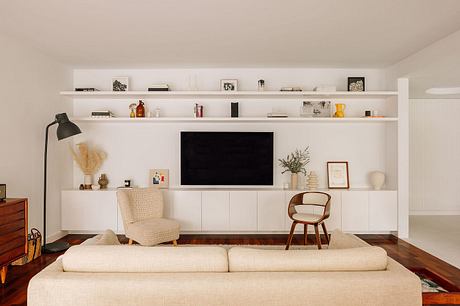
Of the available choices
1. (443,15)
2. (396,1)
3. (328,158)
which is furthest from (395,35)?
(328,158)

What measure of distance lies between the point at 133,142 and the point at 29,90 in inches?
67.5

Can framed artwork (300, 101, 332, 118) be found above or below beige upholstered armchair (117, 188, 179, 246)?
above

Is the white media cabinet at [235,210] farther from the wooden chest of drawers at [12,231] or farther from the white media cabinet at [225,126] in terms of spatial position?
the wooden chest of drawers at [12,231]

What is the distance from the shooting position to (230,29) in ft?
12.6

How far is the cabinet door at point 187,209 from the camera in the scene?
539cm

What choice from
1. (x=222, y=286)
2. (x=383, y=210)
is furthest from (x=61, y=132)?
(x=383, y=210)

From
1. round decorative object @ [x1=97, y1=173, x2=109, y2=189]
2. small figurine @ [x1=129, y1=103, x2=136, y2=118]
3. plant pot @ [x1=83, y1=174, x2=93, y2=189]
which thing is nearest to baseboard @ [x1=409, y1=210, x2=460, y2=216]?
small figurine @ [x1=129, y1=103, x2=136, y2=118]

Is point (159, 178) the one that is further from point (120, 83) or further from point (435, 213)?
point (435, 213)

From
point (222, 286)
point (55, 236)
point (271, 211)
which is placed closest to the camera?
point (222, 286)

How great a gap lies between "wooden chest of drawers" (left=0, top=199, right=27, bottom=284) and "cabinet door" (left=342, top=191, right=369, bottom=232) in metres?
4.32

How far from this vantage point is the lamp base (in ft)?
14.9

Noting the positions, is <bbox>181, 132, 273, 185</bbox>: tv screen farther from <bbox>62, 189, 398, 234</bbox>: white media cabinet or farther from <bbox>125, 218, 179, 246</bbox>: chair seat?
<bbox>125, 218, 179, 246</bbox>: chair seat

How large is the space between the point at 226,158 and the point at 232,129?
1.64 ft

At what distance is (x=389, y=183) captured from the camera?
5.64 metres
